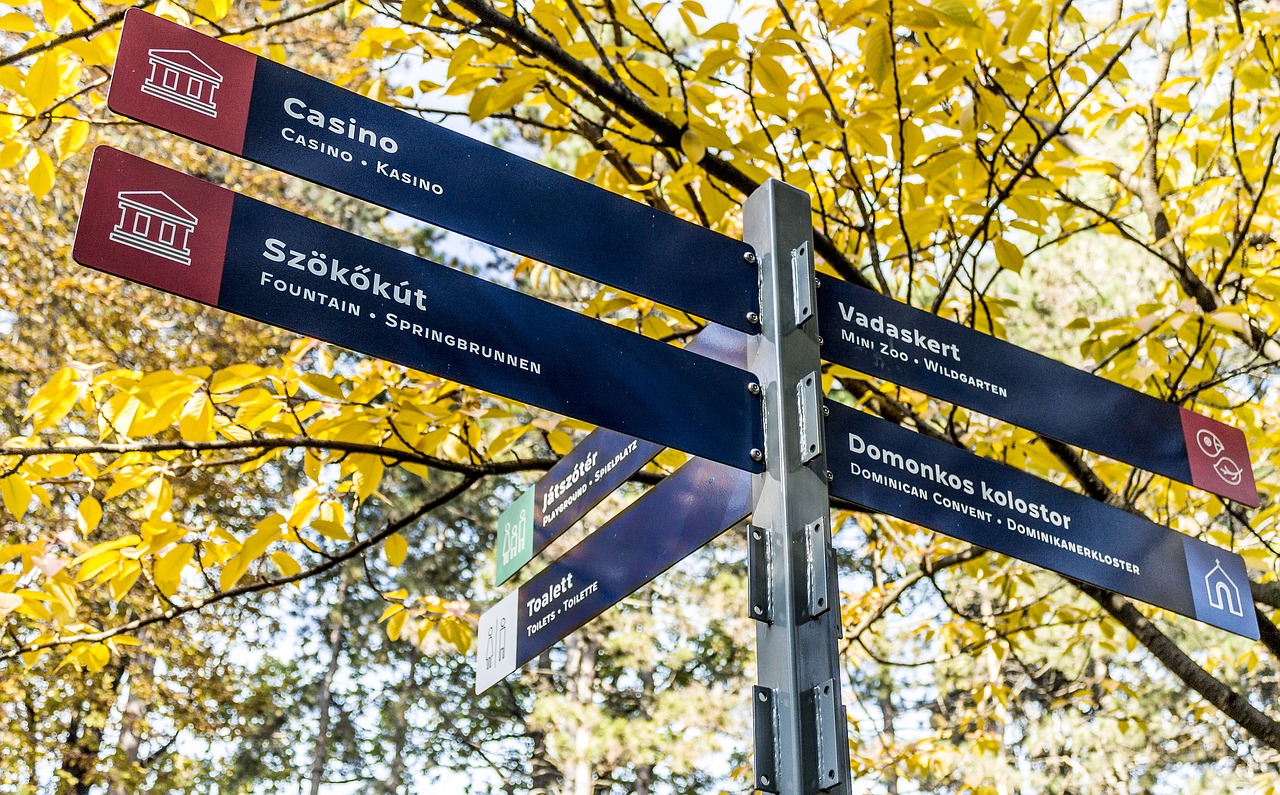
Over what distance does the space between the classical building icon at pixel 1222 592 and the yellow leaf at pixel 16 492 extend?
8.34 ft

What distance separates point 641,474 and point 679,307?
139 cm

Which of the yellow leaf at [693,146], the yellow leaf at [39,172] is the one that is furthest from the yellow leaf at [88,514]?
the yellow leaf at [693,146]

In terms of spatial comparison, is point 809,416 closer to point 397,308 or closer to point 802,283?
point 802,283

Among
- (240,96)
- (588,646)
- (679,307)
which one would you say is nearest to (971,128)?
(679,307)

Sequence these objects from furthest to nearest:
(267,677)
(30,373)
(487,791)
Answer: (487,791)
(267,677)
(30,373)

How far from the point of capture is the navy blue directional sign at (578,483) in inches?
83.2

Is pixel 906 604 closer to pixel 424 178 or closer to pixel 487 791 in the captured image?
pixel 487 791

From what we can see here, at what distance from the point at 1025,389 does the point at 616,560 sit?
2.94 feet

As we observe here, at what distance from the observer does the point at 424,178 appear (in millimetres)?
1912

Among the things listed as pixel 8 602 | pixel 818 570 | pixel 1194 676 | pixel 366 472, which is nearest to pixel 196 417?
pixel 366 472

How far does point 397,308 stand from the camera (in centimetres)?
177

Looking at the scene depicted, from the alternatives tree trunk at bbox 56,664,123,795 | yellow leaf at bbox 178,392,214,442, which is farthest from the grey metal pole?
tree trunk at bbox 56,664,123,795

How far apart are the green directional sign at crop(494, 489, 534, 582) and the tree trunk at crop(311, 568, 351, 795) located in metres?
16.3

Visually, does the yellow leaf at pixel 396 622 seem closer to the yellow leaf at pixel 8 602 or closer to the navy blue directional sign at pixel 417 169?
the yellow leaf at pixel 8 602
